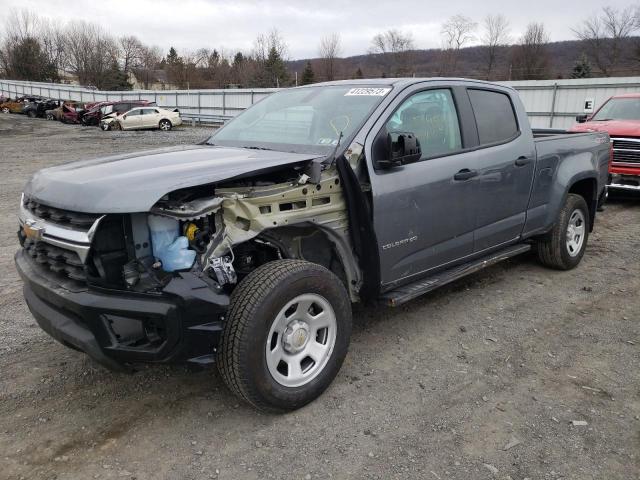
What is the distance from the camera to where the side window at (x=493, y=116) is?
14.5 feet

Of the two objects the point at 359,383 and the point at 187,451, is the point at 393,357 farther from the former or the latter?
the point at 187,451

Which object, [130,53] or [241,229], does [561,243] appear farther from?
[130,53]

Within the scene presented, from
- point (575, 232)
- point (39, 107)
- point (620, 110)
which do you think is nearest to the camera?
point (575, 232)

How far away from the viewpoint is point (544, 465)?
268 cm

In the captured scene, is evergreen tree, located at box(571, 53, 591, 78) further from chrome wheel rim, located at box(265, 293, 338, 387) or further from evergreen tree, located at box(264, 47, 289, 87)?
chrome wheel rim, located at box(265, 293, 338, 387)

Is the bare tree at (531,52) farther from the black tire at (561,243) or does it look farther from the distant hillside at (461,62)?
the black tire at (561,243)

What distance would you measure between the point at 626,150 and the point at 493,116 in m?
5.55

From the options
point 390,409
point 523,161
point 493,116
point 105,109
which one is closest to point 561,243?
point 523,161

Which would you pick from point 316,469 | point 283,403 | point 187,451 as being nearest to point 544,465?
point 316,469

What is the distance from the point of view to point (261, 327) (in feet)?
9.19

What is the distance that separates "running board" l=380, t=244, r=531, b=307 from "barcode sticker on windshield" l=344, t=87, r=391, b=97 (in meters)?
1.39

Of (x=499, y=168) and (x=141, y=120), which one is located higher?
(x=141, y=120)

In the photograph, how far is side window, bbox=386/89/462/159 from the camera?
12.6 feet

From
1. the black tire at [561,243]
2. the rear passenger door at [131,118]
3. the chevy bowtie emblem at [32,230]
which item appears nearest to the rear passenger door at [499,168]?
the black tire at [561,243]
